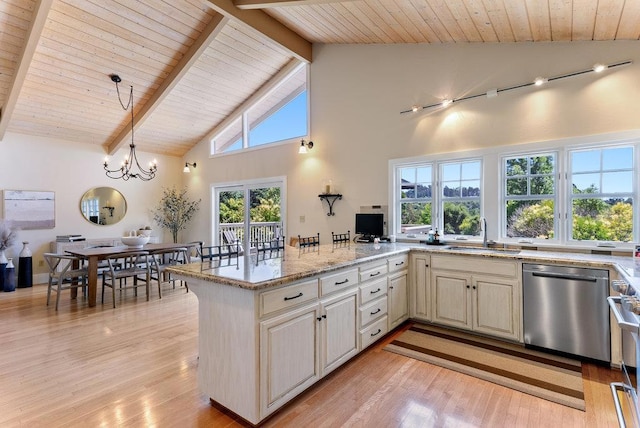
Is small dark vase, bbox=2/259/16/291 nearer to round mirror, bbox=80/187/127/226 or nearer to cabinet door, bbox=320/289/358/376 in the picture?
round mirror, bbox=80/187/127/226

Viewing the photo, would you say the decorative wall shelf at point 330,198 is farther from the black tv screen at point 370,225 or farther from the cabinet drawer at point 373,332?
the cabinet drawer at point 373,332

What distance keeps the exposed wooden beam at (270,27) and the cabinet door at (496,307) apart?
13.5 feet

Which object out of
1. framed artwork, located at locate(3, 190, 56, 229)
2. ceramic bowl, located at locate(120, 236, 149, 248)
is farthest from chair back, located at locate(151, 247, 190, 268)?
framed artwork, located at locate(3, 190, 56, 229)

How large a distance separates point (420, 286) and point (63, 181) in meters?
6.69

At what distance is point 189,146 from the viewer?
778cm

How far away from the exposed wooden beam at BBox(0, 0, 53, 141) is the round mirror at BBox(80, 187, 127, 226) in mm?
1793

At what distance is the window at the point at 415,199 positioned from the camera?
4.50 metres

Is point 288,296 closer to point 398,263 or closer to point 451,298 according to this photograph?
point 398,263

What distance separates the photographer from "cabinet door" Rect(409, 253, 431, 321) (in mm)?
3674

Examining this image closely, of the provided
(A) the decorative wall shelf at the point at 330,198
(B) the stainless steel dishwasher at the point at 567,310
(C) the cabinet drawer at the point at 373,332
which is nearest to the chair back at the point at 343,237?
(A) the decorative wall shelf at the point at 330,198

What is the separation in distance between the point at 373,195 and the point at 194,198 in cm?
472

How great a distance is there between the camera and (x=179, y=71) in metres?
5.09

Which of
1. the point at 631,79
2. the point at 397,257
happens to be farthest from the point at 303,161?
the point at 631,79

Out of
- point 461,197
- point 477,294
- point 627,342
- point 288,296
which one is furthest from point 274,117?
point 627,342
